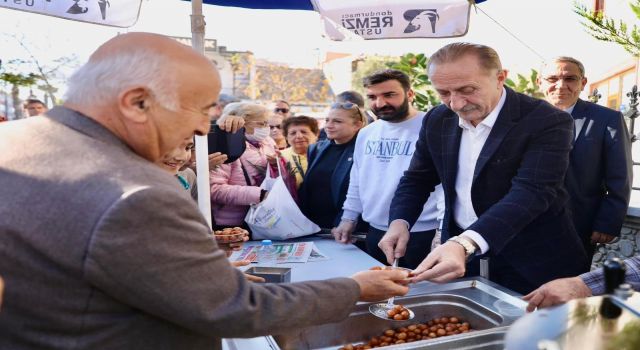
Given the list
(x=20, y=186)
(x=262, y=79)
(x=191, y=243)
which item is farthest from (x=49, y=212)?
(x=262, y=79)

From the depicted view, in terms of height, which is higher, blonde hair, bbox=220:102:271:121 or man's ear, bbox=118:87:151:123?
man's ear, bbox=118:87:151:123

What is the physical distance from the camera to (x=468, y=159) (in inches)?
80.7

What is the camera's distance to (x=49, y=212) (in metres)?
0.84

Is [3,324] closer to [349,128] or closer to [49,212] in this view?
[49,212]

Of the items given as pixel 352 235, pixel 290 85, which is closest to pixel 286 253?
pixel 352 235

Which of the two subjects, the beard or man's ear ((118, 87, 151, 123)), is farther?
the beard

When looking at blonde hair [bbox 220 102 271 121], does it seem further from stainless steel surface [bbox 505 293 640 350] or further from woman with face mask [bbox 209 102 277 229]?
stainless steel surface [bbox 505 293 640 350]

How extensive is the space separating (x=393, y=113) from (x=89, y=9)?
1840mm

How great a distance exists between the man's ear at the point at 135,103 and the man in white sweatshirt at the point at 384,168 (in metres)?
2.05

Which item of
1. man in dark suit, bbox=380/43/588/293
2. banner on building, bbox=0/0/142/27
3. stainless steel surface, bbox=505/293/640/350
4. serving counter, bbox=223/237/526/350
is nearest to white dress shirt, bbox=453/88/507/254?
man in dark suit, bbox=380/43/588/293

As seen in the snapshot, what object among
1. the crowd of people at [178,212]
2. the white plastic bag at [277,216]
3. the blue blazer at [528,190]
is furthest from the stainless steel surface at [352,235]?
the blue blazer at [528,190]

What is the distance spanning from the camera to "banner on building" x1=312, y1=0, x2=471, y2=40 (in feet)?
8.36

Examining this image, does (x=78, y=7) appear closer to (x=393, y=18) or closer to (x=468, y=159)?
(x=393, y=18)

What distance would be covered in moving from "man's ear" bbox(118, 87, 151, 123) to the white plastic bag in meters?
1.88
